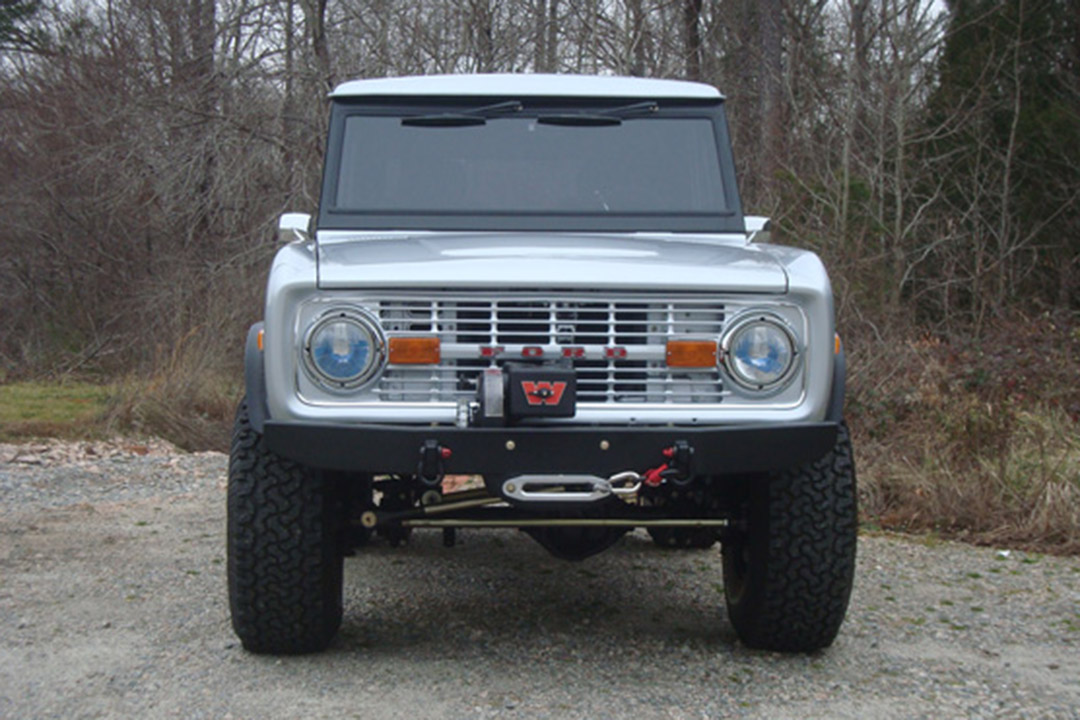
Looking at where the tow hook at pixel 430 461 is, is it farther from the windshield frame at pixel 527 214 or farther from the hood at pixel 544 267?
the windshield frame at pixel 527 214

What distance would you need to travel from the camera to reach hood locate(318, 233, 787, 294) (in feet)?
12.9

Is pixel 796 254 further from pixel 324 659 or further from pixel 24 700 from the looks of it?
pixel 24 700

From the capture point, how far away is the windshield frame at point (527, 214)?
4957 mm

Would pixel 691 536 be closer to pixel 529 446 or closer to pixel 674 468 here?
pixel 674 468

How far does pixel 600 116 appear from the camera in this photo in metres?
5.23

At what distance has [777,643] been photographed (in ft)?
14.7

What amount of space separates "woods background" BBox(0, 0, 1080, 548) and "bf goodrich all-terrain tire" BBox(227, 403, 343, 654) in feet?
13.6

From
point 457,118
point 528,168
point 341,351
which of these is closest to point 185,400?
point 457,118

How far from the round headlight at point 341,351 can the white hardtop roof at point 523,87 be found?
62.9 inches

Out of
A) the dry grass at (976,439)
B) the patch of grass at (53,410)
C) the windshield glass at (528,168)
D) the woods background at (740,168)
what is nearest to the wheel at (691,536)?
the windshield glass at (528,168)

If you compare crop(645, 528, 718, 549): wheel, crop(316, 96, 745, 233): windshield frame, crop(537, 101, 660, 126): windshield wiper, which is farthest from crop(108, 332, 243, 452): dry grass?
crop(537, 101, 660, 126): windshield wiper

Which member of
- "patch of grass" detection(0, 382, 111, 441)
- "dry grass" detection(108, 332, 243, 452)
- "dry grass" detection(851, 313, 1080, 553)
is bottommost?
"patch of grass" detection(0, 382, 111, 441)

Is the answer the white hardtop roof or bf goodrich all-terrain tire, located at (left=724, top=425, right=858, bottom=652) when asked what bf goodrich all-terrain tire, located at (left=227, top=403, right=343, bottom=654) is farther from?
the white hardtop roof

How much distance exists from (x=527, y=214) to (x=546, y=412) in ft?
4.53
